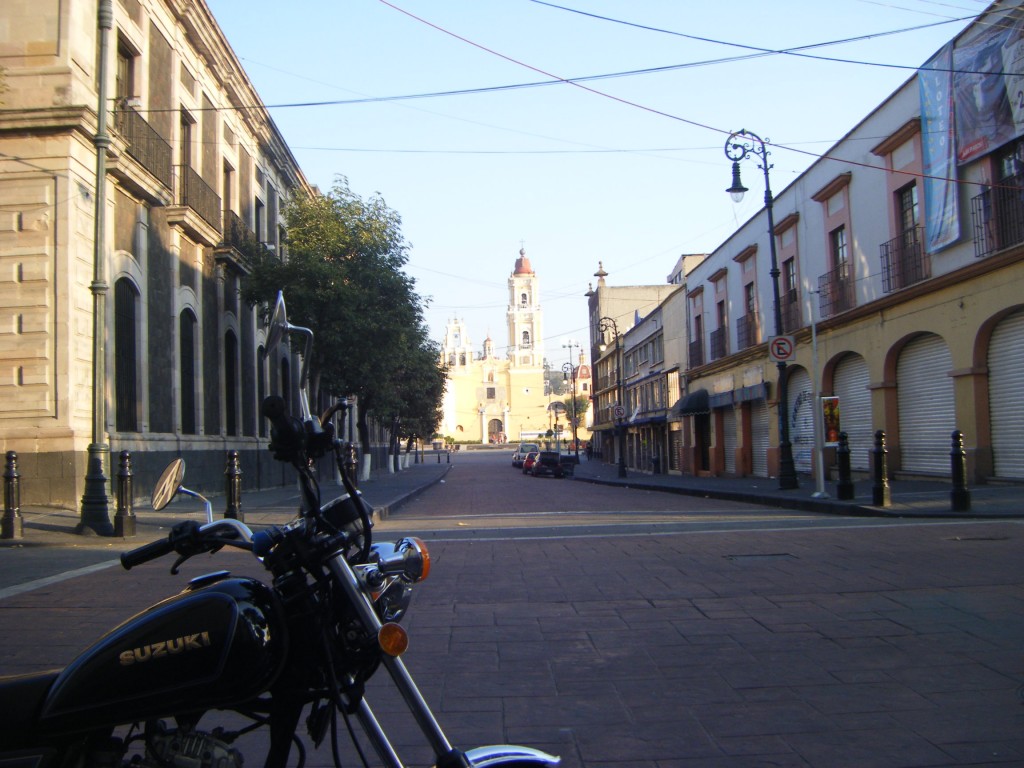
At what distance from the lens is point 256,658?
204 centimetres

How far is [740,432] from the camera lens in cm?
3188

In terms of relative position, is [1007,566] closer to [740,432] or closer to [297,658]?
[297,658]

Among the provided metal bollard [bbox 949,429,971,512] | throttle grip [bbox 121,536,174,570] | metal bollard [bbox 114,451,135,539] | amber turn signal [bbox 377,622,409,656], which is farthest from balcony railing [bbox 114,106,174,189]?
amber turn signal [bbox 377,622,409,656]

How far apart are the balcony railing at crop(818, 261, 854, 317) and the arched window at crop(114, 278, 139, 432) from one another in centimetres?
1715

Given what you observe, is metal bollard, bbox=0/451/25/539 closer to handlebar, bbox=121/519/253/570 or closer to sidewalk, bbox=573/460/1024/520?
handlebar, bbox=121/519/253/570

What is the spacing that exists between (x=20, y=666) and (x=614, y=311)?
6452 centimetres

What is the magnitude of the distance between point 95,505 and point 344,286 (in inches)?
535

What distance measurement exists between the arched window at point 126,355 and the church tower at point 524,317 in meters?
119

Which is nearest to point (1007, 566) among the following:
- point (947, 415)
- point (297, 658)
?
point (297, 658)

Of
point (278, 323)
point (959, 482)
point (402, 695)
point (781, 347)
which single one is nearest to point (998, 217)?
point (781, 347)

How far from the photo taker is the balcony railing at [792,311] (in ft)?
86.2

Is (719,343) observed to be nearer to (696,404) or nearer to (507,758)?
(696,404)

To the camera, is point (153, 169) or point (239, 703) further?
point (153, 169)

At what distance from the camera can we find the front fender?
2.28 m
